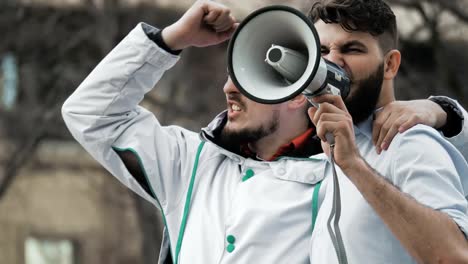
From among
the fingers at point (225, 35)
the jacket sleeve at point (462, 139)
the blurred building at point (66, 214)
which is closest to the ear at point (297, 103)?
the fingers at point (225, 35)

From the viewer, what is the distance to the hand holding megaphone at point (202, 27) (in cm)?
459

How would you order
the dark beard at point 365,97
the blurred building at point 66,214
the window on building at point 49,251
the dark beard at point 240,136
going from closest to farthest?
the dark beard at point 365,97
the dark beard at point 240,136
the blurred building at point 66,214
the window on building at point 49,251

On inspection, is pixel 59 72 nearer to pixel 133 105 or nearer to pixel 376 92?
pixel 133 105

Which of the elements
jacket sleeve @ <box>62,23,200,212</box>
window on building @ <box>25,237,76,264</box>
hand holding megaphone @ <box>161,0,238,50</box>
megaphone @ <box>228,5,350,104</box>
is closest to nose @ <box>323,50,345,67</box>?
megaphone @ <box>228,5,350,104</box>

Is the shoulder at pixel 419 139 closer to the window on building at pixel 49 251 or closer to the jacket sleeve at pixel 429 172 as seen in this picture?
the jacket sleeve at pixel 429 172

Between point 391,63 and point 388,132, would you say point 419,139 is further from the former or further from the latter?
point 391,63

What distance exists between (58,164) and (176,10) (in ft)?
9.88

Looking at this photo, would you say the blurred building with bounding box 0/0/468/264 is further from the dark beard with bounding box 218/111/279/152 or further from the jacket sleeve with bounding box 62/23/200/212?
the dark beard with bounding box 218/111/279/152

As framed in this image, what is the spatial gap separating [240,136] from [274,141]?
0.14 meters


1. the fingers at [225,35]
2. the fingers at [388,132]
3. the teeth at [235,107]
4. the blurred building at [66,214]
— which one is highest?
the fingers at [388,132]

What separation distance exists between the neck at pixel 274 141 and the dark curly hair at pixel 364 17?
20.2 inches

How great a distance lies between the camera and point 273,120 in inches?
178

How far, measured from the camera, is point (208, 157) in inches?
179

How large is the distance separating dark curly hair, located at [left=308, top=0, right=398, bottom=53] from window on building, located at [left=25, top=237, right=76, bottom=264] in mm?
10316
